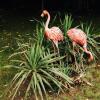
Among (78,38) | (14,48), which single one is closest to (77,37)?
(78,38)

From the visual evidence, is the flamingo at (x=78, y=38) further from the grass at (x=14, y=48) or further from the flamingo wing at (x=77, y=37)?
the grass at (x=14, y=48)

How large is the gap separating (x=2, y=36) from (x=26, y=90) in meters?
Result: 3.39

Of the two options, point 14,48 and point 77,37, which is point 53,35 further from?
point 14,48

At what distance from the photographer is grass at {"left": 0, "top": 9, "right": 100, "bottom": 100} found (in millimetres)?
7141

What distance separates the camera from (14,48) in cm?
930

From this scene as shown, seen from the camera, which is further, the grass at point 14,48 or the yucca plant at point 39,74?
the grass at point 14,48

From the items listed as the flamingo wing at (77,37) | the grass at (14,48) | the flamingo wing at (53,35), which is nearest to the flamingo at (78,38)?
the flamingo wing at (77,37)

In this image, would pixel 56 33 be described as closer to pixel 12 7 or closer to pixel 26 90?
pixel 26 90

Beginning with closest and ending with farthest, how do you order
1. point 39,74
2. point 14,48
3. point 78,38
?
point 39,74, point 78,38, point 14,48

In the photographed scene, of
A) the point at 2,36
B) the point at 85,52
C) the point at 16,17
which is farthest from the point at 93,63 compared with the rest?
the point at 16,17

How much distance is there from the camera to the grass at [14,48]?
7141mm

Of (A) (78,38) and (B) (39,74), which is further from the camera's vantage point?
(A) (78,38)

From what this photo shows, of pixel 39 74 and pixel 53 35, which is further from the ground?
pixel 53 35

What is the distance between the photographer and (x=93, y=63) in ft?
27.2
